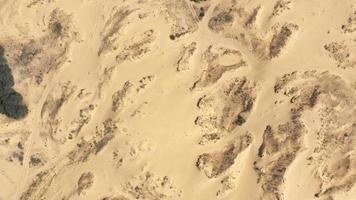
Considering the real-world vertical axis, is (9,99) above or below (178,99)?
above

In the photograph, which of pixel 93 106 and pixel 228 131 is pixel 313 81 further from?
pixel 93 106

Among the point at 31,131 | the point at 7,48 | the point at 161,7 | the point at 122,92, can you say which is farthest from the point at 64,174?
the point at 161,7

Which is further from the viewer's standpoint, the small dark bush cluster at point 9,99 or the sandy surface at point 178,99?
the small dark bush cluster at point 9,99

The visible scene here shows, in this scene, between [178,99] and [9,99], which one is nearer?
[178,99]

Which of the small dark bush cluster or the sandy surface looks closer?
the sandy surface
